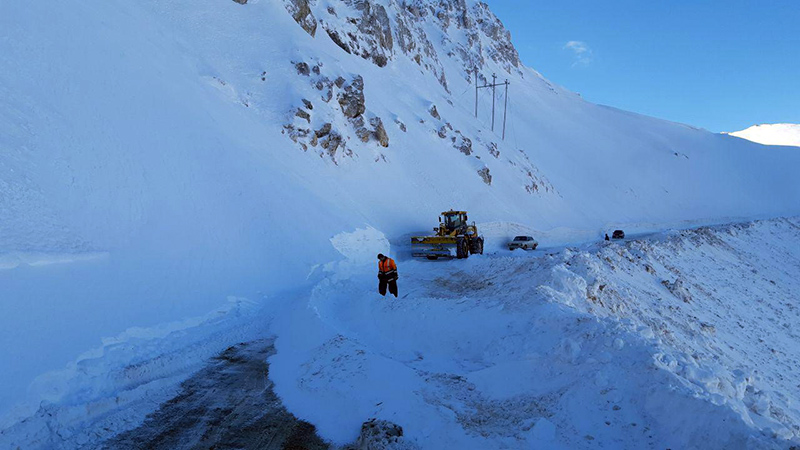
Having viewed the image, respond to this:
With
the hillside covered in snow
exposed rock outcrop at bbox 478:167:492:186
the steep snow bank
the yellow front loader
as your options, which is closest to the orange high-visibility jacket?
the steep snow bank

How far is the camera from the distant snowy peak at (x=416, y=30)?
37156 millimetres

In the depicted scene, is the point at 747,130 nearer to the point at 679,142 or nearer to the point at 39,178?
the point at 679,142

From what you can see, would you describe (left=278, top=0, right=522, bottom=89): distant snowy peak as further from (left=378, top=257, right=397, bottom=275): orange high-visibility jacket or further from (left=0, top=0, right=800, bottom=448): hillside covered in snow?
(left=378, top=257, right=397, bottom=275): orange high-visibility jacket

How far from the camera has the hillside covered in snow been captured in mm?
5582

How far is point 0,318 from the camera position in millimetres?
6609

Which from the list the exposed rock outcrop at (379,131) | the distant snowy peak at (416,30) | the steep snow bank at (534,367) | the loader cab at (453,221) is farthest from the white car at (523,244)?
the distant snowy peak at (416,30)

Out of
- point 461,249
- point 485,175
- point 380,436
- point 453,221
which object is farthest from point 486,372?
point 485,175

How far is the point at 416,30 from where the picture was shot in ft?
189

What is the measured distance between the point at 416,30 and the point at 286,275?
52009 millimetres

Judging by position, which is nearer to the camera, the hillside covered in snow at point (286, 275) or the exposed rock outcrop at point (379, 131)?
the hillside covered in snow at point (286, 275)

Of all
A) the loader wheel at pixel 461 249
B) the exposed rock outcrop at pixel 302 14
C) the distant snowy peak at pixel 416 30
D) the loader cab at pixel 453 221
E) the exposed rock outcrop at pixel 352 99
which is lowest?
the loader wheel at pixel 461 249

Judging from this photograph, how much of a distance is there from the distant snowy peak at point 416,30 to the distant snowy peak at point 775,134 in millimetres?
69674

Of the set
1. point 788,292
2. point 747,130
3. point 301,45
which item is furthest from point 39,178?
point 747,130

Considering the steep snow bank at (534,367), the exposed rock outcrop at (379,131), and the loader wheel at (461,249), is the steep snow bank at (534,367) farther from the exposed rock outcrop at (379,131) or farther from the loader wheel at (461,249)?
the exposed rock outcrop at (379,131)
